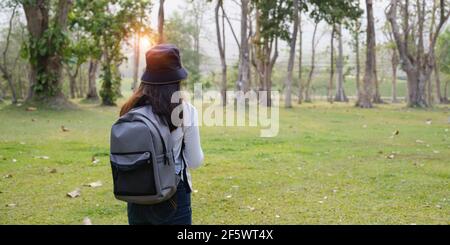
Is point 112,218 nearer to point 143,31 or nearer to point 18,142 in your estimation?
point 18,142

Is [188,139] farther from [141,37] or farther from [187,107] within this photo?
[141,37]

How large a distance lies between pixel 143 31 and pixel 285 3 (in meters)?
7.45

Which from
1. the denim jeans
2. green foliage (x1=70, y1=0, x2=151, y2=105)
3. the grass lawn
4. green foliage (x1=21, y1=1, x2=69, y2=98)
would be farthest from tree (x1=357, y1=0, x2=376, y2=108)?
the denim jeans

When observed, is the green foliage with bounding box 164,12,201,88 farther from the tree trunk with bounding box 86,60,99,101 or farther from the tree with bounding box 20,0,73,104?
the tree with bounding box 20,0,73,104

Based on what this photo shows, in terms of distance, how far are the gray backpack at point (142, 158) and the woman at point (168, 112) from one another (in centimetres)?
10

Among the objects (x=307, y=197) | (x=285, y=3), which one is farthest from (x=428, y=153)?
(x=285, y=3)

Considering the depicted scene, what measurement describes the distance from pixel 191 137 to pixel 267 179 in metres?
4.04

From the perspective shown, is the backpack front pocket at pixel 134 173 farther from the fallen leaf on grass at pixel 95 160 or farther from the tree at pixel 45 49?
the tree at pixel 45 49

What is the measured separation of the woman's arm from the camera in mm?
2951

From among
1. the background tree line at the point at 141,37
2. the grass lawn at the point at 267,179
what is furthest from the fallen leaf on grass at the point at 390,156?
the background tree line at the point at 141,37

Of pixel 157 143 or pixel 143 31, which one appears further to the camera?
pixel 143 31

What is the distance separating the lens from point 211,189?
248 inches

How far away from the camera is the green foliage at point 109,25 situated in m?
22.9
